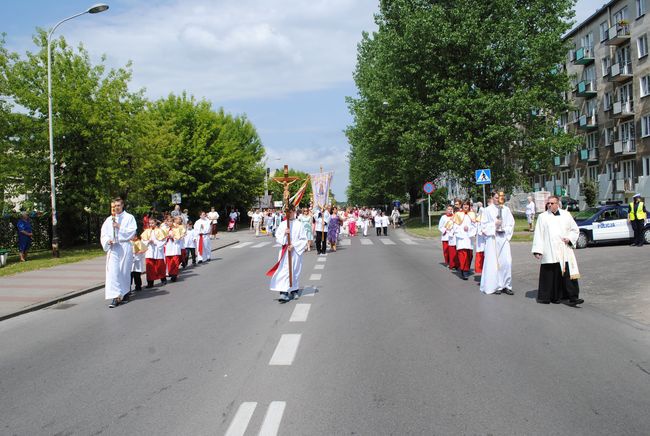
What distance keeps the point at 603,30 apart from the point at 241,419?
51.0 m

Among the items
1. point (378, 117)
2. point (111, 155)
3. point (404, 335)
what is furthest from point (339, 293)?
point (378, 117)

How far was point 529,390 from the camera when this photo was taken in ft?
15.7

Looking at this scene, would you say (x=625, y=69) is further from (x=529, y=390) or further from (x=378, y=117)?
(x=529, y=390)

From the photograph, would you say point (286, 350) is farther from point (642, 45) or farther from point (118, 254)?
point (642, 45)

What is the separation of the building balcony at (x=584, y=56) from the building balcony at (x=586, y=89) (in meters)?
1.73

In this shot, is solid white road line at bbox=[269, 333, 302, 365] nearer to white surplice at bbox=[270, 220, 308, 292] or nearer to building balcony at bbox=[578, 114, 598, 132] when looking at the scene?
white surplice at bbox=[270, 220, 308, 292]

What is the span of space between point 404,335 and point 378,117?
32.3m

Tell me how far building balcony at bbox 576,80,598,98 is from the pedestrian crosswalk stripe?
50.9m

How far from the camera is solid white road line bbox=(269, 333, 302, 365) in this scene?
584cm

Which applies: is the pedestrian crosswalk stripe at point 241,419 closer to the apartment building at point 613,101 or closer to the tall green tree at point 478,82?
the tall green tree at point 478,82

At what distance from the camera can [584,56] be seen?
49.4 metres

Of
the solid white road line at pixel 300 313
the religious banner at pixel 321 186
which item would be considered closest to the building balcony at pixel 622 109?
the religious banner at pixel 321 186

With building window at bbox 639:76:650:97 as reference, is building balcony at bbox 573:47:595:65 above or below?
above

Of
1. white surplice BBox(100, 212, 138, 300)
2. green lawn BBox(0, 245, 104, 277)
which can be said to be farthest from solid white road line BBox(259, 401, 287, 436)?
green lawn BBox(0, 245, 104, 277)
